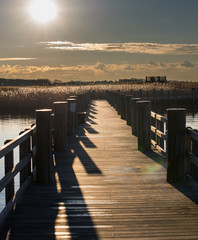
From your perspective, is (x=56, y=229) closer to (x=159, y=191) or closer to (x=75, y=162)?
Result: (x=159, y=191)

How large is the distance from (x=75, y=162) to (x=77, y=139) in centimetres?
415

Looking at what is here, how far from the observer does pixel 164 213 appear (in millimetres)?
5395

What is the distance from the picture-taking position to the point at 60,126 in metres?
10.7

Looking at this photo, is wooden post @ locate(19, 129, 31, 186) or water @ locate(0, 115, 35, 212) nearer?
wooden post @ locate(19, 129, 31, 186)

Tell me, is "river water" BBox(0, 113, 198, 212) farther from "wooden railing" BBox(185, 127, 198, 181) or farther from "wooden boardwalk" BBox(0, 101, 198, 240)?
"wooden railing" BBox(185, 127, 198, 181)

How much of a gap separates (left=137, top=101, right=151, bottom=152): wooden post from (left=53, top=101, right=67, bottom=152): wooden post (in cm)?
212

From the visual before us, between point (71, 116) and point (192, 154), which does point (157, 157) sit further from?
point (71, 116)

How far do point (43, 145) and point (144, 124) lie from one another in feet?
14.2

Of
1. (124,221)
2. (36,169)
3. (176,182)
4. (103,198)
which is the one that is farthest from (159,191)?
(36,169)

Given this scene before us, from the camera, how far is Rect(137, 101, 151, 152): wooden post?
34.0 feet

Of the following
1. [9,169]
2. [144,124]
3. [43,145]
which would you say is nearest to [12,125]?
[144,124]

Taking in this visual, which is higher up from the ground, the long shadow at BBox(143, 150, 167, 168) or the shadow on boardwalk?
the long shadow at BBox(143, 150, 167, 168)

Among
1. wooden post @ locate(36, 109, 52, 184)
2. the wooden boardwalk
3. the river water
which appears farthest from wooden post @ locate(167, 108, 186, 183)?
the river water

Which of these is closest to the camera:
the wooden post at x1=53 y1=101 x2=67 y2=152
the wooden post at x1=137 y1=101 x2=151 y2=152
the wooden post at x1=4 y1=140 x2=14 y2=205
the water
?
the wooden post at x1=4 y1=140 x2=14 y2=205
